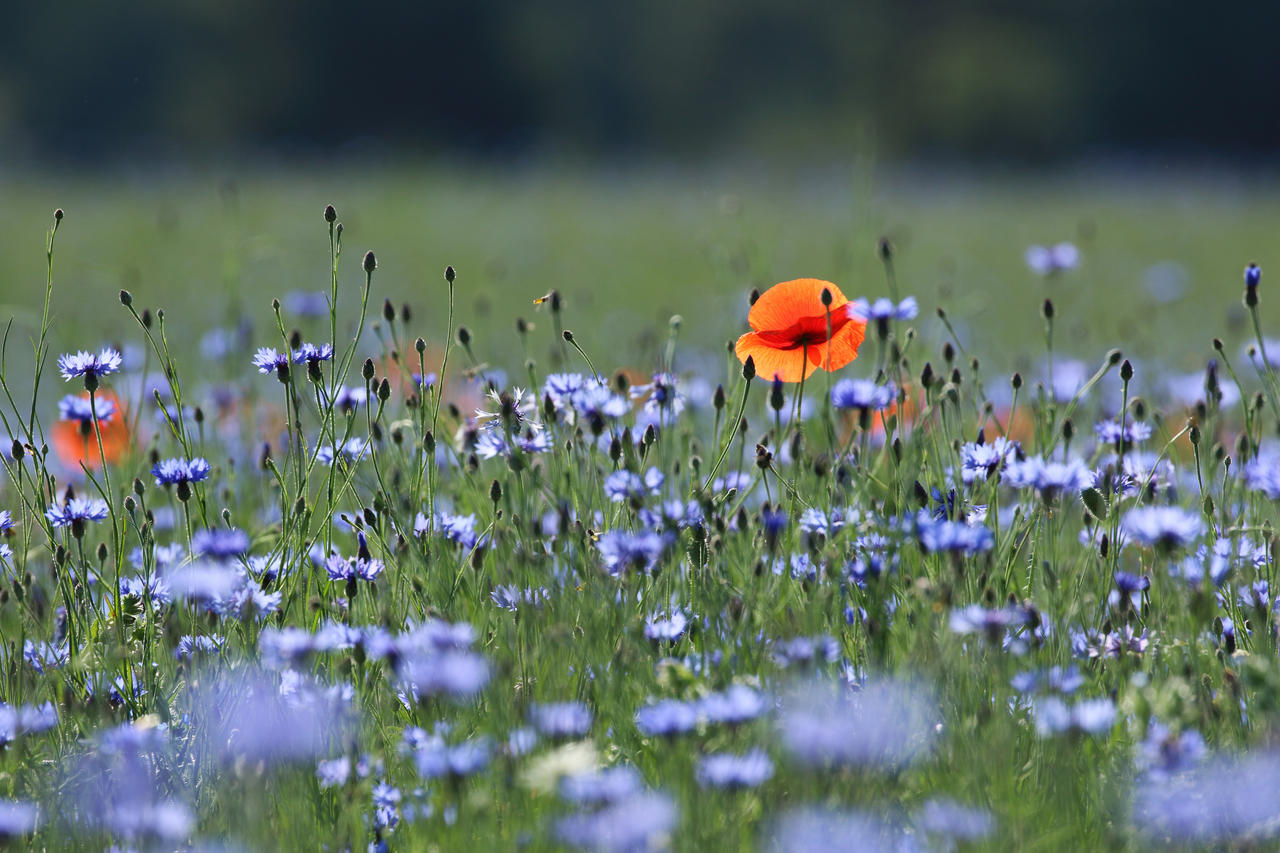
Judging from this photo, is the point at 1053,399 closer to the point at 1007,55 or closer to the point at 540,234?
the point at 540,234

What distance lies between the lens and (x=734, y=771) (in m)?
1.05

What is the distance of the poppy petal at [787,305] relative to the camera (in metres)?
1.69

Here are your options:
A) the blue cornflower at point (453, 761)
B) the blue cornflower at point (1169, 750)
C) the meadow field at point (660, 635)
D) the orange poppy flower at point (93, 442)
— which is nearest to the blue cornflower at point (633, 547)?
the meadow field at point (660, 635)

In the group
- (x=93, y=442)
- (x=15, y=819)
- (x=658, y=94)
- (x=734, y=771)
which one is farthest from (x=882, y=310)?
(x=658, y=94)

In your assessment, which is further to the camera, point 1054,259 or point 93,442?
point 93,442

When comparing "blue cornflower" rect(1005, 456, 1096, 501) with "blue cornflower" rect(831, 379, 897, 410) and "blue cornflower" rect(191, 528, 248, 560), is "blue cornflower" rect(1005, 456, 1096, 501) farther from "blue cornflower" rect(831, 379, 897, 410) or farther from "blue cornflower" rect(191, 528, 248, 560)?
"blue cornflower" rect(191, 528, 248, 560)

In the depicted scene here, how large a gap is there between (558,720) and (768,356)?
75 centimetres

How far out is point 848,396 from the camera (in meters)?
1.54

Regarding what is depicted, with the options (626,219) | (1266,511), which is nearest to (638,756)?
(1266,511)

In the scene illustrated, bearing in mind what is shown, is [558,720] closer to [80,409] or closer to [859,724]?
[859,724]

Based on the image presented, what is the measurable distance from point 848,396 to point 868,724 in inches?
20.6

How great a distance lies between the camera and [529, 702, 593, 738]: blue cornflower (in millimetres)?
1195

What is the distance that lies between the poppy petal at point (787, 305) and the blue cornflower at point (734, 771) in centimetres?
74

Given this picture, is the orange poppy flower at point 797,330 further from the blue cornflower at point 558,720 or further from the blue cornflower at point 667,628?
the blue cornflower at point 558,720
